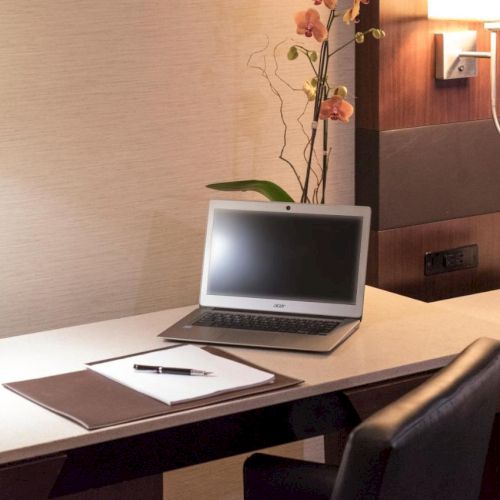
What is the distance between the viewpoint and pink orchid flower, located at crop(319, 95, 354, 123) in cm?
245

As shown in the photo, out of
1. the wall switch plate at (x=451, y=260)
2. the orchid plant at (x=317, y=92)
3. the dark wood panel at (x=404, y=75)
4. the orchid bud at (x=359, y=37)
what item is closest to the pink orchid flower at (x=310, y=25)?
the orchid plant at (x=317, y=92)

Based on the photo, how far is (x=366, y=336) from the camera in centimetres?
223

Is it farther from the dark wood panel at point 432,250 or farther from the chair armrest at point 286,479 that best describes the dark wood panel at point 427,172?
the chair armrest at point 286,479

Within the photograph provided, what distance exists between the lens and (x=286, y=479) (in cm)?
198

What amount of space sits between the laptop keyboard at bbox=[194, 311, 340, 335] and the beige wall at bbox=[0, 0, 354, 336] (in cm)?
31

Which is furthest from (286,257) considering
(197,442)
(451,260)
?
(451,260)

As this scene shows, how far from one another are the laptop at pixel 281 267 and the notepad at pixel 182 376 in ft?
0.58

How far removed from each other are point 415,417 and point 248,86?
1.43 m

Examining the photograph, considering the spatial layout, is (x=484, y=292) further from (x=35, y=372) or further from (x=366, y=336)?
(x=35, y=372)

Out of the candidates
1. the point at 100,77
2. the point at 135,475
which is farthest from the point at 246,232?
the point at 135,475

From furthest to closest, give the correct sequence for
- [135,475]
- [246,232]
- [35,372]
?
1. [246,232]
2. [35,372]
3. [135,475]

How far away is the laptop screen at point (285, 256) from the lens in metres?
2.34

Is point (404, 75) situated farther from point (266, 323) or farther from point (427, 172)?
point (266, 323)

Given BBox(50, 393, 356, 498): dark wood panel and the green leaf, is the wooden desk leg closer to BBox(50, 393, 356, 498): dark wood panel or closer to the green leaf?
BBox(50, 393, 356, 498): dark wood panel
